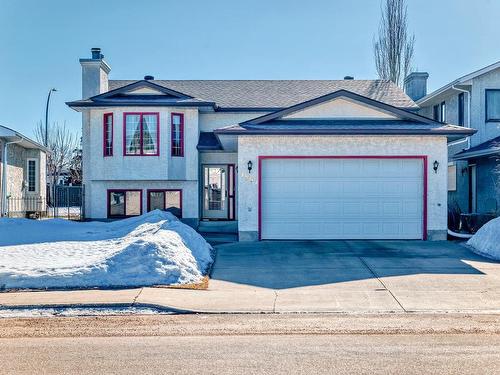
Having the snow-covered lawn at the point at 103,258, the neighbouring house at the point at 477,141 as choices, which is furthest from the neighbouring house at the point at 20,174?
the neighbouring house at the point at 477,141

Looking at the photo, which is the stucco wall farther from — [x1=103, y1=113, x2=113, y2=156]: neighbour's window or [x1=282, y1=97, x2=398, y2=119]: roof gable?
[x1=103, y1=113, x2=113, y2=156]: neighbour's window

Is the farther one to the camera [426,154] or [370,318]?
[426,154]

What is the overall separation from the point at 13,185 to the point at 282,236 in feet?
51.7

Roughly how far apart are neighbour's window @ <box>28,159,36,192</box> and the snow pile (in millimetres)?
22875

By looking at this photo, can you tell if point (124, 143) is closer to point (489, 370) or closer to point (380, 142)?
point (380, 142)

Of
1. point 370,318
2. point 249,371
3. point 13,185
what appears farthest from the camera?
point 13,185

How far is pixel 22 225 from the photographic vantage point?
17969mm

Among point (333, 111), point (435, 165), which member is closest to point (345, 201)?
point (435, 165)

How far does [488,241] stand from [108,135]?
1463cm

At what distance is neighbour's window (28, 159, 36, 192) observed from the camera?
30.2 m

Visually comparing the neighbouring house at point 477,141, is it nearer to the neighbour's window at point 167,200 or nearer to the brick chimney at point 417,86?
the brick chimney at point 417,86

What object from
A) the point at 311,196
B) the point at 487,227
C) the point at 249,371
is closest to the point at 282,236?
the point at 311,196

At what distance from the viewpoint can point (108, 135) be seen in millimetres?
22594

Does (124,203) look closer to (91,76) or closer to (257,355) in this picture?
(91,76)
